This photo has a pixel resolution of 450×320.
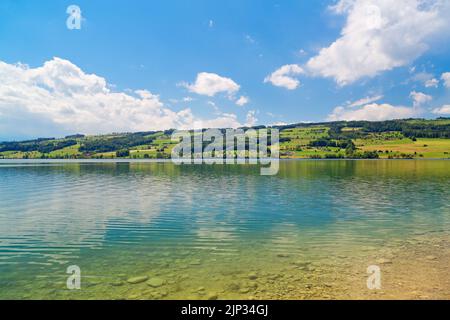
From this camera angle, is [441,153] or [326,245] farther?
[441,153]

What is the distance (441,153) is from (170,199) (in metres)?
220

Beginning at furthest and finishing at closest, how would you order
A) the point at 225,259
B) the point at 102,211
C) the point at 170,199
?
the point at 170,199 → the point at 102,211 → the point at 225,259

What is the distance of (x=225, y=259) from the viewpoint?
58.9ft

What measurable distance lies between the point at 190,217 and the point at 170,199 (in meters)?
12.4

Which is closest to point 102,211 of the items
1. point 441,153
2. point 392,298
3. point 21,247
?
point 21,247

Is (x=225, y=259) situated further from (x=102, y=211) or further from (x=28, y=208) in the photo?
(x=28, y=208)

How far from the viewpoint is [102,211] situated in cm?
3372

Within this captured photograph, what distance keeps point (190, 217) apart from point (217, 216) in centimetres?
287

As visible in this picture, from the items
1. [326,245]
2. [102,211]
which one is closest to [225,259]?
[326,245]

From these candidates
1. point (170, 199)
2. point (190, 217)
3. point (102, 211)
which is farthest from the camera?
point (170, 199)
